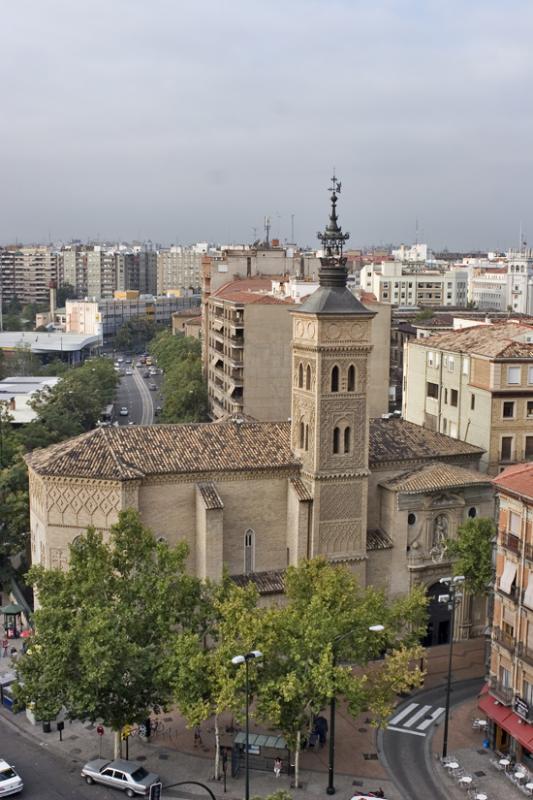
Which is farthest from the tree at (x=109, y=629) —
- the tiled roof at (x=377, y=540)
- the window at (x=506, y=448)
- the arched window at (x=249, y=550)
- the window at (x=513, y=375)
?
the window at (x=513, y=375)

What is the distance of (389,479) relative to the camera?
54094 mm

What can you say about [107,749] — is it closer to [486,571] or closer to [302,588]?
[302,588]

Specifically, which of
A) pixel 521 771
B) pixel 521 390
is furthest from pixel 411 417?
pixel 521 771

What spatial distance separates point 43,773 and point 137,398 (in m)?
110

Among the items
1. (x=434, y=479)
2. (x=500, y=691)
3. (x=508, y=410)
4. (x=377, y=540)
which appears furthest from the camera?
(x=508, y=410)

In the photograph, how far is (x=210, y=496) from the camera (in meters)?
49.2

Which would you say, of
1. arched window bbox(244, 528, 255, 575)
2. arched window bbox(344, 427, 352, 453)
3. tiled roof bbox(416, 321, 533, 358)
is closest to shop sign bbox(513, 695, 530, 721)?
arched window bbox(344, 427, 352, 453)

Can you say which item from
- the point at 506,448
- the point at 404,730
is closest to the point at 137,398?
the point at 506,448

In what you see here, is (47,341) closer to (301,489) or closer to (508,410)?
(508,410)

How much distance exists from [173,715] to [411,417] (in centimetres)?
3298

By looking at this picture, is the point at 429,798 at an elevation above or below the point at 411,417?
below

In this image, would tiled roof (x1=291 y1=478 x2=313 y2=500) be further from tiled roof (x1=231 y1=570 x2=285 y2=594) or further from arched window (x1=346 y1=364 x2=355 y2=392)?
arched window (x1=346 y1=364 x2=355 y2=392)

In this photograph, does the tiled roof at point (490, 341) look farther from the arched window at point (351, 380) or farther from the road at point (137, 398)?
the road at point (137, 398)

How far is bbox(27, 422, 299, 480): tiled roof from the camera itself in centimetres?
4872
